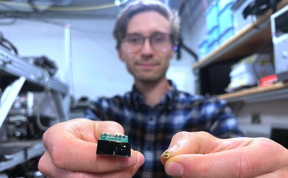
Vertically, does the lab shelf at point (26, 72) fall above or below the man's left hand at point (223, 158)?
above

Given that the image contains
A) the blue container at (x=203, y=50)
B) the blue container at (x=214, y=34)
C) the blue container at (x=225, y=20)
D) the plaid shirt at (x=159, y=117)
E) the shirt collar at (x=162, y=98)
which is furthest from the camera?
the blue container at (x=203, y=50)

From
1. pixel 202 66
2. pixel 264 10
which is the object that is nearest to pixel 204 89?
pixel 202 66

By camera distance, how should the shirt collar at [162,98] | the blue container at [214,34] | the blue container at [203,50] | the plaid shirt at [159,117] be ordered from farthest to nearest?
the blue container at [203,50]
the blue container at [214,34]
the shirt collar at [162,98]
the plaid shirt at [159,117]

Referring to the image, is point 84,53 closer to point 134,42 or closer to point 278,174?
point 134,42

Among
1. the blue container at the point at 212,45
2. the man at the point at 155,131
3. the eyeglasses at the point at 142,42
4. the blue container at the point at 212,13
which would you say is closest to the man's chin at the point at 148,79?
the man at the point at 155,131

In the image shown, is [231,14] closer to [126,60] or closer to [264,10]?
[264,10]

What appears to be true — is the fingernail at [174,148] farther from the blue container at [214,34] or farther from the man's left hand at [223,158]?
the blue container at [214,34]

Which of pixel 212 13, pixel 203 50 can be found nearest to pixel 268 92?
pixel 212 13

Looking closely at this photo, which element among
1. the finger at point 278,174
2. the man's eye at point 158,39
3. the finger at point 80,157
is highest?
the man's eye at point 158,39

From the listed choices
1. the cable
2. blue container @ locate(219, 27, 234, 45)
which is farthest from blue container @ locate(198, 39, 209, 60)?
the cable
